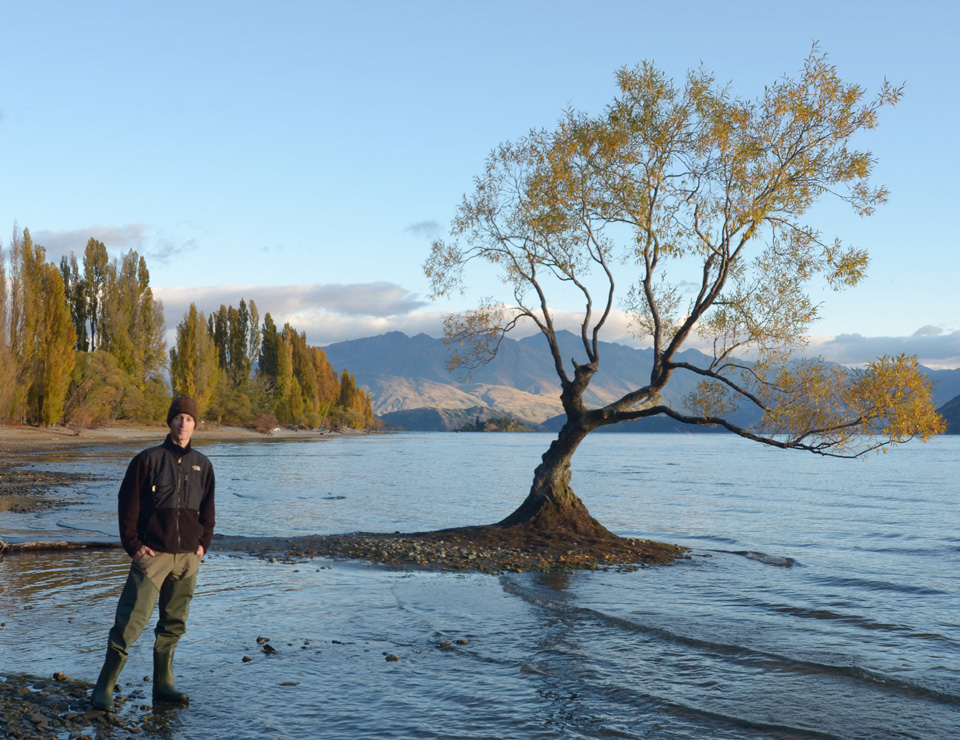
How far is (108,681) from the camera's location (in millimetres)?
7254

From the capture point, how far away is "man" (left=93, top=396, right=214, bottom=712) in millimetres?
7199

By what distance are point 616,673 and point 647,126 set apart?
1492 centimetres

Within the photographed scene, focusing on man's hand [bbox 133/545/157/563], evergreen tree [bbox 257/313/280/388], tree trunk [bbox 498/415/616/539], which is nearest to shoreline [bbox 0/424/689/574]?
tree trunk [bbox 498/415/616/539]

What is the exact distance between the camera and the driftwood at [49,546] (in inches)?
644

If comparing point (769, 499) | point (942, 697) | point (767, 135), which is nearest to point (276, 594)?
point (942, 697)

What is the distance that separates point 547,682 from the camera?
30.5 ft

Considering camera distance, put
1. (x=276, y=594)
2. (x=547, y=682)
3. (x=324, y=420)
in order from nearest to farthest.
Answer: (x=547, y=682), (x=276, y=594), (x=324, y=420)

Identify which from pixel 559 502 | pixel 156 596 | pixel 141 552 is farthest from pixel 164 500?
pixel 559 502

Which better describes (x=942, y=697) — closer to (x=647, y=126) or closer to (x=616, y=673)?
(x=616, y=673)

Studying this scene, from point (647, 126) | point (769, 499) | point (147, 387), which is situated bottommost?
point (769, 499)

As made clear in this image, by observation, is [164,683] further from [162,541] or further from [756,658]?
[756,658]

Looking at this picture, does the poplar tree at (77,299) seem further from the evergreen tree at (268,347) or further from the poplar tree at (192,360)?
the evergreen tree at (268,347)

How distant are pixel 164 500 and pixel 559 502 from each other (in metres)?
15.0

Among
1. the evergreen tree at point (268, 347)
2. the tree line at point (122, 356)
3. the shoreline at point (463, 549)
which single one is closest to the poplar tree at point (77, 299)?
the tree line at point (122, 356)
